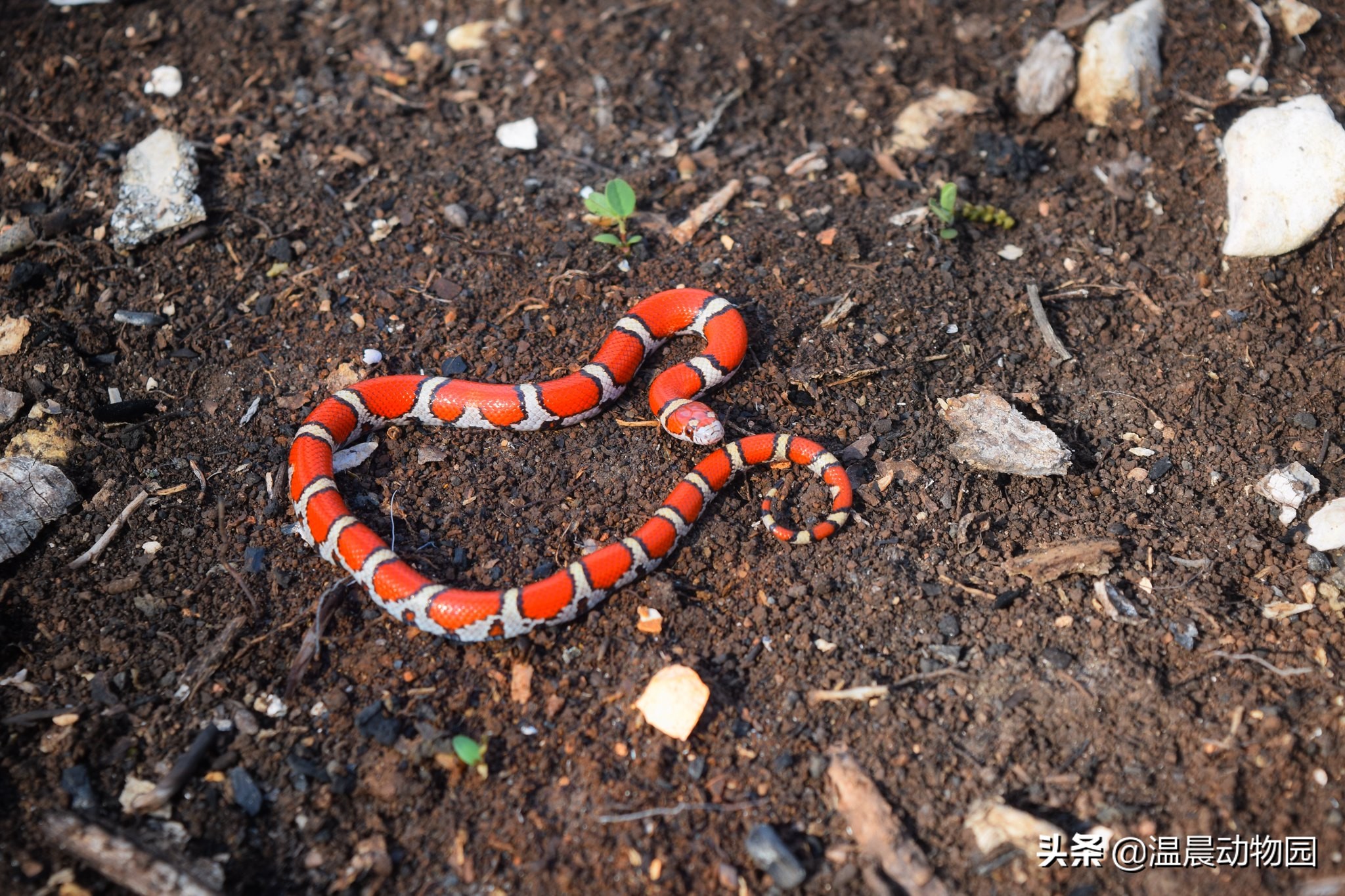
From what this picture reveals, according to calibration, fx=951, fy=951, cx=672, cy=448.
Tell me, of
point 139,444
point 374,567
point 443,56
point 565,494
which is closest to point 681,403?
point 565,494

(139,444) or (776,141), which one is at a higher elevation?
(776,141)

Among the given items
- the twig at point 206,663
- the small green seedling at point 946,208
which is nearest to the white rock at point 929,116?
the small green seedling at point 946,208

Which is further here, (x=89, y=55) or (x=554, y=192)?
(x=89, y=55)

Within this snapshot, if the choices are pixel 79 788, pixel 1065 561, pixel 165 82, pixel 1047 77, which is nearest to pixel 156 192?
pixel 165 82

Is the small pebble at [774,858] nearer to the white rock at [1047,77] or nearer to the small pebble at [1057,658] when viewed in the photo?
the small pebble at [1057,658]

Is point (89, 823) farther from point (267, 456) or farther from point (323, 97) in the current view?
point (323, 97)

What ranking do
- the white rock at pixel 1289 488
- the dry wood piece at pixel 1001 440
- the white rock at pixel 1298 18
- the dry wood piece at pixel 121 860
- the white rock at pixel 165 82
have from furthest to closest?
the white rock at pixel 165 82, the white rock at pixel 1298 18, the dry wood piece at pixel 1001 440, the white rock at pixel 1289 488, the dry wood piece at pixel 121 860

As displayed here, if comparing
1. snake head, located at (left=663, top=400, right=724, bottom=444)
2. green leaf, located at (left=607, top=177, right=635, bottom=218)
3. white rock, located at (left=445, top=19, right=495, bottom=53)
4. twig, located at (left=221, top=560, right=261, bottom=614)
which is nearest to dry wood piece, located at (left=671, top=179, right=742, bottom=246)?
green leaf, located at (left=607, top=177, right=635, bottom=218)
